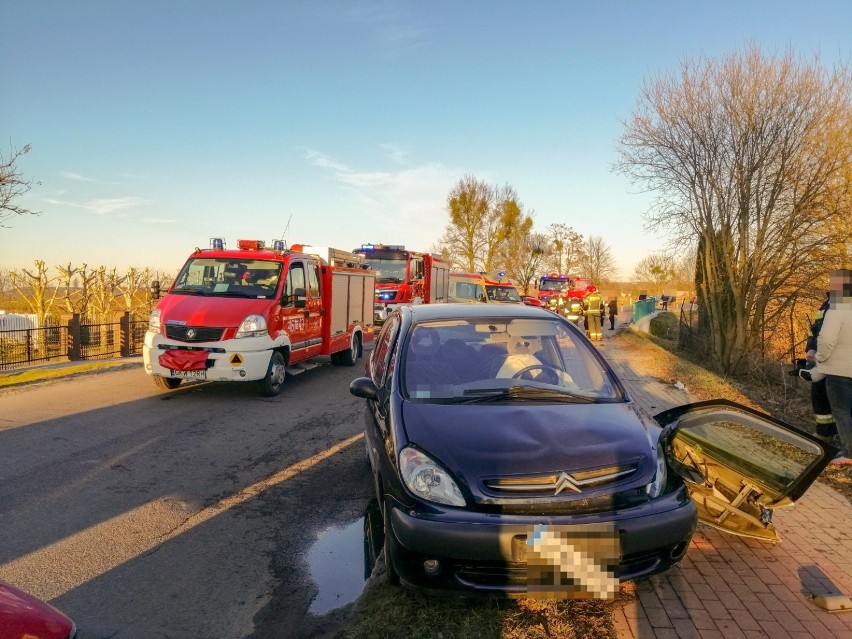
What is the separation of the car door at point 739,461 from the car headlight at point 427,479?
4.42 feet

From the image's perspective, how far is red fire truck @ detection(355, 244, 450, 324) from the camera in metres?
18.9

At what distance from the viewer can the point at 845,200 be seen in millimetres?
12312

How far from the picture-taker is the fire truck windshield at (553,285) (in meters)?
32.2

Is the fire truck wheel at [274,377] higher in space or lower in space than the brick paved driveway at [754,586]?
higher

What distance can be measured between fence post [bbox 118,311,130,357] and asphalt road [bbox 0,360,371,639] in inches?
273

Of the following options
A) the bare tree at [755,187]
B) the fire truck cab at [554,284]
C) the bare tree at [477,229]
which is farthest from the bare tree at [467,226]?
the bare tree at [755,187]

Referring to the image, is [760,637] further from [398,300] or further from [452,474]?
[398,300]

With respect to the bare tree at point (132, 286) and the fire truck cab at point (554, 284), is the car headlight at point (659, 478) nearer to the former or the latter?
the fire truck cab at point (554, 284)

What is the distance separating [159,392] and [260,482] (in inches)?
204

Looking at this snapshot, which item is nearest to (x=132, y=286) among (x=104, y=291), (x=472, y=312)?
(x=104, y=291)

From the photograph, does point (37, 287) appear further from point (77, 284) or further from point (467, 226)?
point (467, 226)

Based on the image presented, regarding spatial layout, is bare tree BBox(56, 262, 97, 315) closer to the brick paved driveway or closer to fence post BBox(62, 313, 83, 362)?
fence post BBox(62, 313, 83, 362)

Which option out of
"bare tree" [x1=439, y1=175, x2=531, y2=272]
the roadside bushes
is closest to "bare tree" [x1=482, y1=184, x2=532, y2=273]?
"bare tree" [x1=439, y1=175, x2=531, y2=272]

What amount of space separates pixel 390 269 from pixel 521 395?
628 inches
